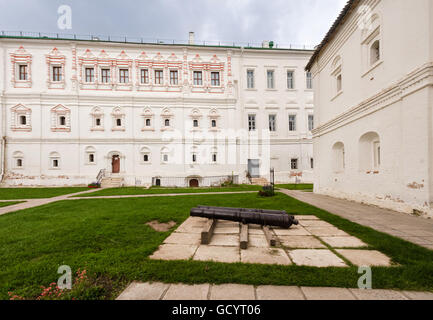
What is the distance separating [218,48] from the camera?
22031 millimetres

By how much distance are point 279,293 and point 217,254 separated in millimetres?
1271

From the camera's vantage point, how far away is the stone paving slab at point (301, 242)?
358cm

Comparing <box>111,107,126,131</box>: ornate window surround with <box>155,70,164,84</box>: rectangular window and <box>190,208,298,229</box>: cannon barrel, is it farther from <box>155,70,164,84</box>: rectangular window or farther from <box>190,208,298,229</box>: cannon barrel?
<box>190,208,298,229</box>: cannon barrel

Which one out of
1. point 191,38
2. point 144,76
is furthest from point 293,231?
point 191,38

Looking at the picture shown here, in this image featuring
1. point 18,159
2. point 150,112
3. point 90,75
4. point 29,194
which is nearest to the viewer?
point 29,194

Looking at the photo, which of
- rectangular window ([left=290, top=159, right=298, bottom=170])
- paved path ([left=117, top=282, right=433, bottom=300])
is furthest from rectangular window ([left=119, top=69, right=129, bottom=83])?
paved path ([left=117, top=282, right=433, bottom=300])

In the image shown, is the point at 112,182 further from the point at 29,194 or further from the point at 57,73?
the point at 57,73

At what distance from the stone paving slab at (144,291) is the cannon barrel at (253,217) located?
2149 millimetres

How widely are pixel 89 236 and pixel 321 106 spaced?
42.9ft

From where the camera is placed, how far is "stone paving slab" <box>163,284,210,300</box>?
220cm

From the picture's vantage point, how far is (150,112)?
69.7 feet
